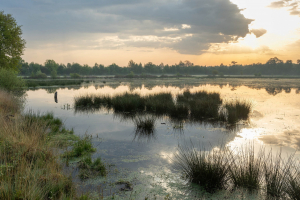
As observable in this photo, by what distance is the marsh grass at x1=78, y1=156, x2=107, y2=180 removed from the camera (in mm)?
5048

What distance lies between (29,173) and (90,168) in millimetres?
2051

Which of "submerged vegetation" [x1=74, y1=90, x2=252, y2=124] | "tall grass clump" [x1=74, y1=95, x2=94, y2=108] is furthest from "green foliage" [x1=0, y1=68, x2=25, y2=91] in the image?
"submerged vegetation" [x1=74, y1=90, x2=252, y2=124]

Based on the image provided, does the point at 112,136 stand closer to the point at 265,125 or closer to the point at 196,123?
the point at 196,123

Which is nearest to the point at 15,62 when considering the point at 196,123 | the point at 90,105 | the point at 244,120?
the point at 90,105

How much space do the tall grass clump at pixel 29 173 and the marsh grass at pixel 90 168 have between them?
26.5 inches

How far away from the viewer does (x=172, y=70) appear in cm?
14950

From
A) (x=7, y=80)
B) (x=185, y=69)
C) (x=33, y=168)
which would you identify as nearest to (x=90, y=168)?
(x=33, y=168)

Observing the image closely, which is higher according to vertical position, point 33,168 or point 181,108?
point 181,108

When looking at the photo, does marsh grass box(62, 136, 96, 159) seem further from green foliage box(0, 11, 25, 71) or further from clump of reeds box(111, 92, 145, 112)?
green foliage box(0, 11, 25, 71)

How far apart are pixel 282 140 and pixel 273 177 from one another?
466 centimetres

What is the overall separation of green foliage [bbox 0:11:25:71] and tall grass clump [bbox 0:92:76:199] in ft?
93.6

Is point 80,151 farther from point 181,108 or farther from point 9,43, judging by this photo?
point 9,43

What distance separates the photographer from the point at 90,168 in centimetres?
543

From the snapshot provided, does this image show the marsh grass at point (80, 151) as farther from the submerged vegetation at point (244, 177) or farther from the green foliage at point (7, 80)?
the green foliage at point (7, 80)
